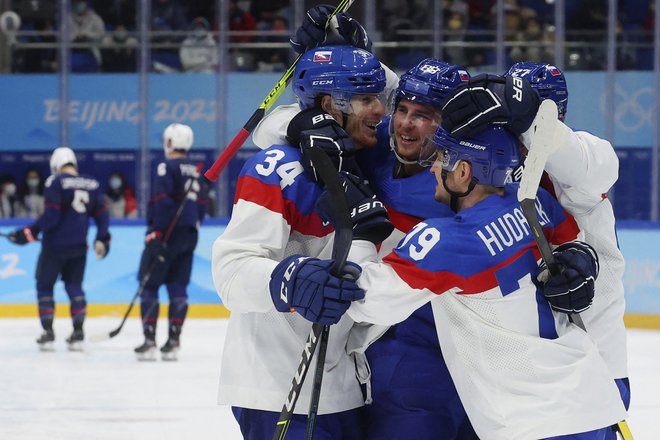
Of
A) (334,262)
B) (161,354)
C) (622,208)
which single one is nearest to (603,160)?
(334,262)

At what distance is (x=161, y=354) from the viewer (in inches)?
270

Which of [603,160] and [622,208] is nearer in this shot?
[603,160]

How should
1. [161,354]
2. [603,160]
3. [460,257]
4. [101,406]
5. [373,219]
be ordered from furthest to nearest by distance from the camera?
[161,354], [101,406], [603,160], [373,219], [460,257]

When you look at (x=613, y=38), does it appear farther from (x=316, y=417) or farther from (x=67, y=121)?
(x=316, y=417)

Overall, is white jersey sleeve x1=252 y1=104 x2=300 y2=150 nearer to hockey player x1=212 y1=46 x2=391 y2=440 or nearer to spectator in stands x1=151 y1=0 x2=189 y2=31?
hockey player x1=212 y1=46 x2=391 y2=440

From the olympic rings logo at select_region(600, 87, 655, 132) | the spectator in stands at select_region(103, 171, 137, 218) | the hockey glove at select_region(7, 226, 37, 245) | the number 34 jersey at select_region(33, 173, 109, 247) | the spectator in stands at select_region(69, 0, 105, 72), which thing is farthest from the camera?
the spectator in stands at select_region(69, 0, 105, 72)

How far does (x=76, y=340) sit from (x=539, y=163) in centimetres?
562

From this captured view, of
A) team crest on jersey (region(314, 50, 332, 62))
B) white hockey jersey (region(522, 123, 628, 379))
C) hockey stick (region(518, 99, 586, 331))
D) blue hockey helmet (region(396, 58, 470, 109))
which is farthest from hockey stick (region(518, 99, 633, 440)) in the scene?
team crest on jersey (region(314, 50, 332, 62))

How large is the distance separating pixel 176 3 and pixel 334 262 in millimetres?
8406

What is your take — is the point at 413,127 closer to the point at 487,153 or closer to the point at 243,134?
the point at 487,153

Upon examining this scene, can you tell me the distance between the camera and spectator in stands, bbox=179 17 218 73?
32.8ft

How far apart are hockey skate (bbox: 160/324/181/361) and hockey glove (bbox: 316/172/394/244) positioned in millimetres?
4639

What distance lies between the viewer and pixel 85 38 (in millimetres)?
9945

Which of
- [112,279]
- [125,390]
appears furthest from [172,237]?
[112,279]
